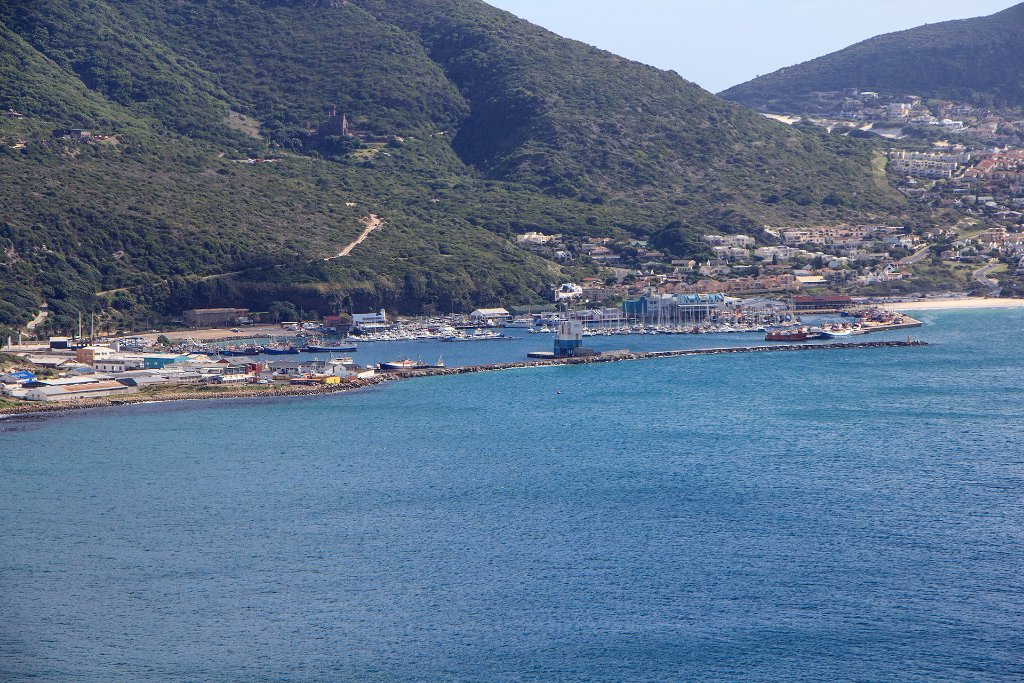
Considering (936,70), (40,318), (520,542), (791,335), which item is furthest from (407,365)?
(936,70)

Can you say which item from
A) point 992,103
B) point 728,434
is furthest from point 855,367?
point 992,103

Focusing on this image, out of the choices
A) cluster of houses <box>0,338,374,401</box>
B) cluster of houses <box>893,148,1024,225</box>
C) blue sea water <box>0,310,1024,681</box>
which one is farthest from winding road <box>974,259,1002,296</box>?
cluster of houses <box>0,338,374,401</box>

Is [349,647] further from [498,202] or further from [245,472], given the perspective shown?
[498,202]

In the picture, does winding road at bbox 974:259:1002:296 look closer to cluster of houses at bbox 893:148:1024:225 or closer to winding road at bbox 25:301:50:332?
cluster of houses at bbox 893:148:1024:225

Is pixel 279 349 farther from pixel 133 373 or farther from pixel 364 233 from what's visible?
pixel 364 233

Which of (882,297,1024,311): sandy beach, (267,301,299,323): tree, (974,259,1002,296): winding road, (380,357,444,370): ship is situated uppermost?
(974,259,1002,296): winding road

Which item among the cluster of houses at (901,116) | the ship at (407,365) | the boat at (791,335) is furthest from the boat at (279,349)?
the cluster of houses at (901,116)
